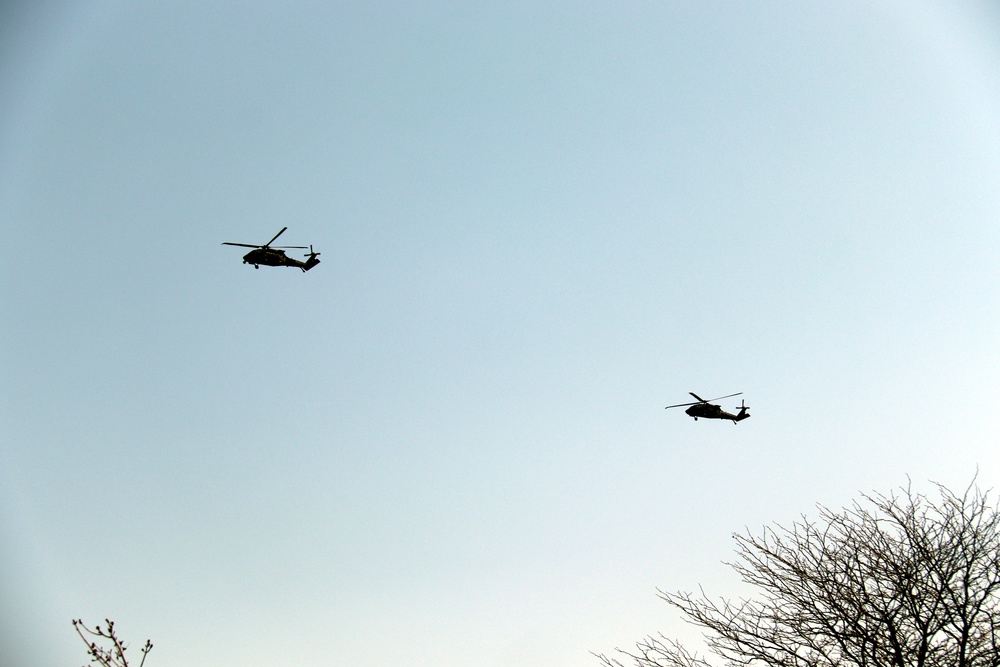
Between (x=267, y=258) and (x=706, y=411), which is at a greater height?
(x=267, y=258)

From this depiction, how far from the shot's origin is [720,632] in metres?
13.3

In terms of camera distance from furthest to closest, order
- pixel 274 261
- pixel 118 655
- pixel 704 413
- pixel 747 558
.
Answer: pixel 274 261 < pixel 704 413 < pixel 747 558 < pixel 118 655

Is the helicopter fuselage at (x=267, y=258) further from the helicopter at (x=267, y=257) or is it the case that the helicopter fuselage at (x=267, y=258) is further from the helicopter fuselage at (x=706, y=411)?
the helicopter fuselage at (x=706, y=411)

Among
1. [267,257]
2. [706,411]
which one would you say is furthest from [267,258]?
[706,411]

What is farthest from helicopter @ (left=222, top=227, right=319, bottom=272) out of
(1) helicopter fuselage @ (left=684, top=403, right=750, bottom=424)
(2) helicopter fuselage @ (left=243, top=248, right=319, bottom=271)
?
(1) helicopter fuselage @ (left=684, top=403, right=750, bottom=424)

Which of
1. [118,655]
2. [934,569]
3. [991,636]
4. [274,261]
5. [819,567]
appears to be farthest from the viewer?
[274,261]

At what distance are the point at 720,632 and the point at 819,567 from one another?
2171mm

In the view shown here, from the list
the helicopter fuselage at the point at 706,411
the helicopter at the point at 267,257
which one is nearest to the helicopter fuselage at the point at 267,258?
the helicopter at the point at 267,257

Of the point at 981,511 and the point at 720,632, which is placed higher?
the point at 981,511

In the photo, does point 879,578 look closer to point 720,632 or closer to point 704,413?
point 720,632

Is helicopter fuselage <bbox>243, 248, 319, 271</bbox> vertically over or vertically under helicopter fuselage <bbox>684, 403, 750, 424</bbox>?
over

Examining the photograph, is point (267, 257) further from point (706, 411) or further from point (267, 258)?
point (706, 411)

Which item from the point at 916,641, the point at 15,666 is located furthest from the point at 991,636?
the point at 15,666

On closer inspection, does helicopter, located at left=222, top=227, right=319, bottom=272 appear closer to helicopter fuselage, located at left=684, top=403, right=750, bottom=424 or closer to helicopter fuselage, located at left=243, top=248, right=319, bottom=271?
helicopter fuselage, located at left=243, top=248, right=319, bottom=271
